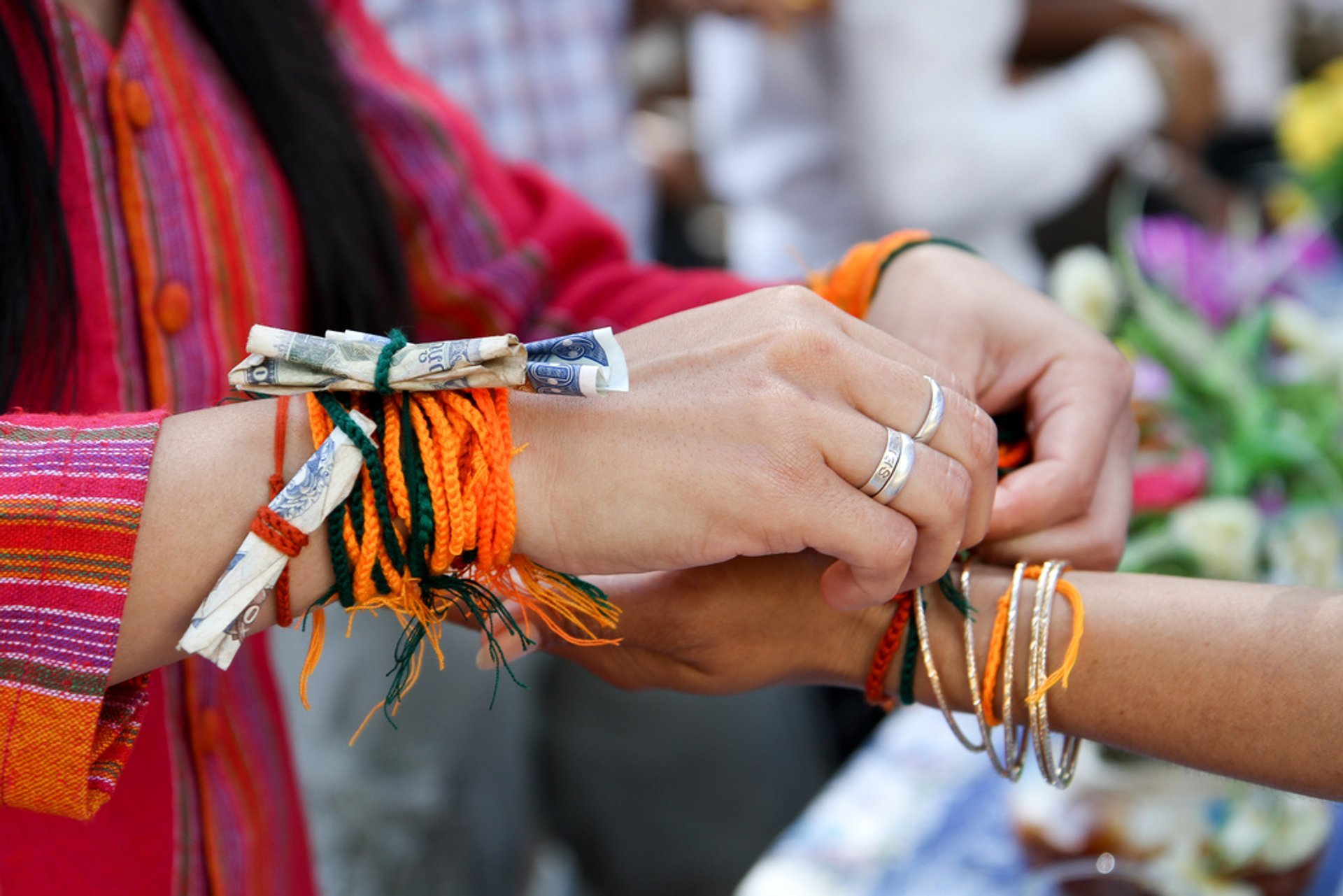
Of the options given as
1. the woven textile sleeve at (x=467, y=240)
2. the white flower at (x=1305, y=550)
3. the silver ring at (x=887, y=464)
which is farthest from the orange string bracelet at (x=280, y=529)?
the white flower at (x=1305, y=550)

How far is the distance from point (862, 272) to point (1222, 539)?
0.46 meters

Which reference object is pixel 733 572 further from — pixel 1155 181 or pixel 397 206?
pixel 1155 181

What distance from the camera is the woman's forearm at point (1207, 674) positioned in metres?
0.62

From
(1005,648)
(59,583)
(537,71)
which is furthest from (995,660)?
(537,71)

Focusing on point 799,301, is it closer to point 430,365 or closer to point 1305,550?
point 430,365

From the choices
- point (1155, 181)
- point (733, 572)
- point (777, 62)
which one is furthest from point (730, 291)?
point (1155, 181)

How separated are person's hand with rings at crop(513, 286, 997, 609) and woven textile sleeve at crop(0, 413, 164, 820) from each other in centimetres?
22

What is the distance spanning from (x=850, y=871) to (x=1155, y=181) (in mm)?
2074

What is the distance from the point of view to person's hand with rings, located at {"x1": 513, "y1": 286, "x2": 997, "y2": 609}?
0.58 m

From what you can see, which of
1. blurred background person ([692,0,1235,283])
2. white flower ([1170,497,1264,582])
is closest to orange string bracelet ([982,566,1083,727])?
white flower ([1170,497,1264,582])

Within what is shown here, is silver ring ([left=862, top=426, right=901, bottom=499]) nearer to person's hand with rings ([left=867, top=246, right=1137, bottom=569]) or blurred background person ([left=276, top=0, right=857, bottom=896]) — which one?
person's hand with rings ([left=867, top=246, right=1137, bottom=569])

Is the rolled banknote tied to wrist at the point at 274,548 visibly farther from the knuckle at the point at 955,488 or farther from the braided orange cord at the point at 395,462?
the knuckle at the point at 955,488

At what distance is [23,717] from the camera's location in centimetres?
56

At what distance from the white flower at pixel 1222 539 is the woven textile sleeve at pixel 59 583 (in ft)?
2.95
